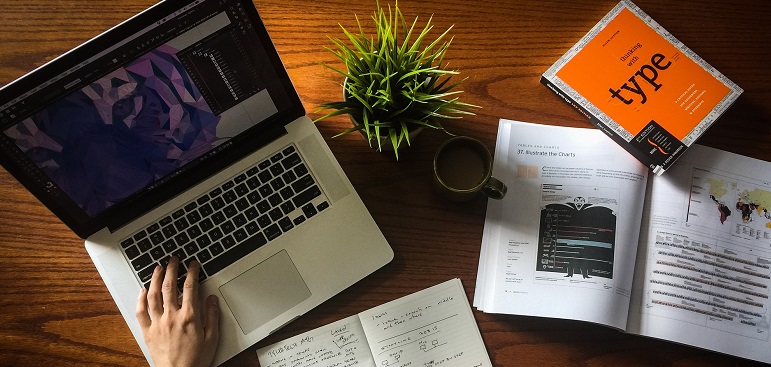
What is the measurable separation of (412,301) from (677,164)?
0.48 meters

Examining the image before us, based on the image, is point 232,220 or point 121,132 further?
point 232,220

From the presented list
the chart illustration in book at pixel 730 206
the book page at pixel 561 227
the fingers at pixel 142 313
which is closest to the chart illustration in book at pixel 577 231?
the book page at pixel 561 227

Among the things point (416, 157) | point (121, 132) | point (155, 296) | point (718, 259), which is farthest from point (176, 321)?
point (718, 259)

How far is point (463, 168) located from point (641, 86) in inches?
12.7

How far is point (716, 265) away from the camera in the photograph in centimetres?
95

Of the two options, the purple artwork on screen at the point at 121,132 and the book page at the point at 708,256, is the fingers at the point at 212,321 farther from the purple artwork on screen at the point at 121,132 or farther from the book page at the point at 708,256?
the book page at the point at 708,256

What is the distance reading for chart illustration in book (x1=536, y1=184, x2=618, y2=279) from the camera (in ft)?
3.07

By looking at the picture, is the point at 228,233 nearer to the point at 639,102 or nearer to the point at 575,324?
the point at 575,324

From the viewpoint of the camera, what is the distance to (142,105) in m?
0.79

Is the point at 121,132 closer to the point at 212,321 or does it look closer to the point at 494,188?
the point at 212,321

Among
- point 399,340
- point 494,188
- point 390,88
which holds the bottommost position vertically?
point 399,340

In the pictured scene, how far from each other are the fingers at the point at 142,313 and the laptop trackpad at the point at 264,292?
0.38 feet

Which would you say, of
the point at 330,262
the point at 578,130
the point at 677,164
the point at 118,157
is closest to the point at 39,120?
the point at 118,157

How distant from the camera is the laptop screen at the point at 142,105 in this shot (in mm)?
715
